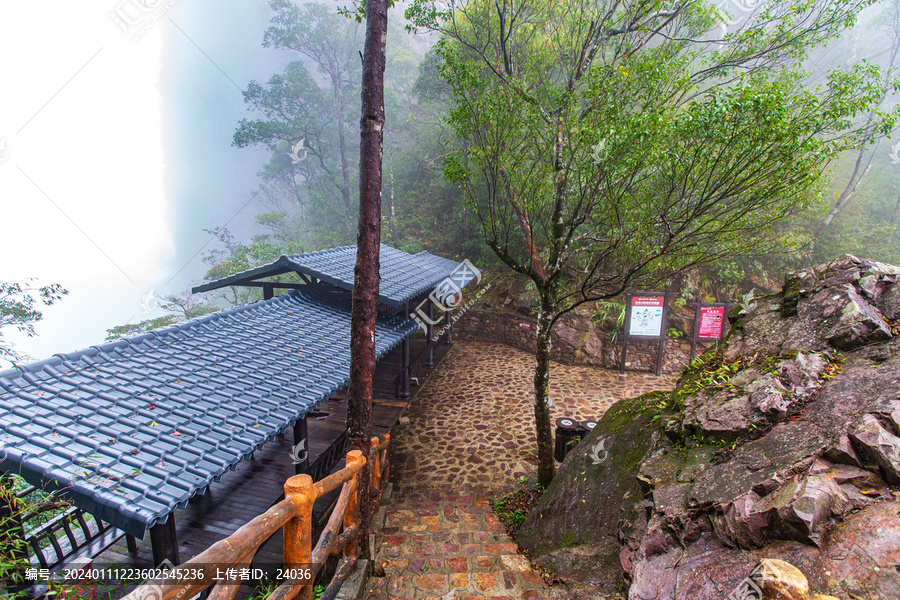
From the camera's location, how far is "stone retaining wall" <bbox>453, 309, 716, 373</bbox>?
41.4 ft

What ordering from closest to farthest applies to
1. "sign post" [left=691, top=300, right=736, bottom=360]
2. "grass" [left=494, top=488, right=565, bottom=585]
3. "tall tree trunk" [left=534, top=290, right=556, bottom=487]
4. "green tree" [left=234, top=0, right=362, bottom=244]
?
1. "grass" [left=494, top=488, right=565, bottom=585]
2. "tall tree trunk" [left=534, top=290, right=556, bottom=487]
3. "sign post" [left=691, top=300, right=736, bottom=360]
4. "green tree" [left=234, top=0, right=362, bottom=244]

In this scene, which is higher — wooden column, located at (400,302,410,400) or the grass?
wooden column, located at (400,302,410,400)

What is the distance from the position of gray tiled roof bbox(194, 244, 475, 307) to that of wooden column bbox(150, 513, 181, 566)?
485cm

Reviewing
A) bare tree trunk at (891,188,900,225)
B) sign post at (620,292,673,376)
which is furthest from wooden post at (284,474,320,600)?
bare tree trunk at (891,188,900,225)

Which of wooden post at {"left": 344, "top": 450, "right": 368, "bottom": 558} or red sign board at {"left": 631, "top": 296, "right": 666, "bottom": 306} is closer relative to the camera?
wooden post at {"left": 344, "top": 450, "right": 368, "bottom": 558}

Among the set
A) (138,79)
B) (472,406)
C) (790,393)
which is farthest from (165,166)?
(790,393)

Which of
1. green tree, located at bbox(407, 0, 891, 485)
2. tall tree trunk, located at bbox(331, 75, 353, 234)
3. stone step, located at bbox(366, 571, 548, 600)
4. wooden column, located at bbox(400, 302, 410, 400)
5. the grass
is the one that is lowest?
the grass

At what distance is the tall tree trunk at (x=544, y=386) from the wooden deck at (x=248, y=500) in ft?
11.2

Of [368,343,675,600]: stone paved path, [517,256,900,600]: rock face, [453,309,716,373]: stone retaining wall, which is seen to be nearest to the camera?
[517,256,900,600]: rock face

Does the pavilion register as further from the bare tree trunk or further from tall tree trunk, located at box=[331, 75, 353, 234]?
tall tree trunk, located at box=[331, 75, 353, 234]

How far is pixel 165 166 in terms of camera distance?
86.3m

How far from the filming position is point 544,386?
6539 millimetres

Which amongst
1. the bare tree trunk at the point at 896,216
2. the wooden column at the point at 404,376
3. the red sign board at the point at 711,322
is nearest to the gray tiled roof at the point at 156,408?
the wooden column at the point at 404,376

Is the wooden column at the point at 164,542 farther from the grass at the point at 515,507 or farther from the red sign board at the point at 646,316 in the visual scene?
the red sign board at the point at 646,316
